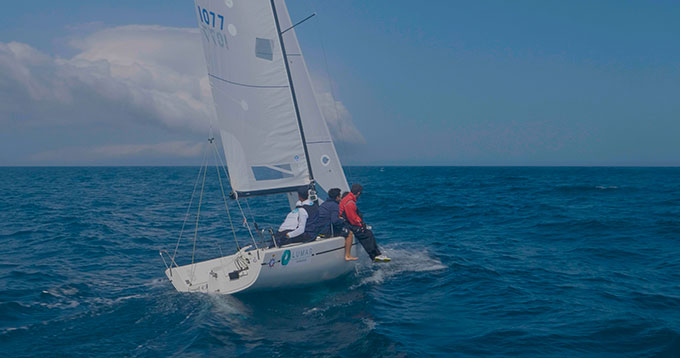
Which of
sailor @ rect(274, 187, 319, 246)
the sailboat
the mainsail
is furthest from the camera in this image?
the mainsail

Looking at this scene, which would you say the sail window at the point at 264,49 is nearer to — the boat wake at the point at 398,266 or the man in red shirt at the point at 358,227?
the man in red shirt at the point at 358,227

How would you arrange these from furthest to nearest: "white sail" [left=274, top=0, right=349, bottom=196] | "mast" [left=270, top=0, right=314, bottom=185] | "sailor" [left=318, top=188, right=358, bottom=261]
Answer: "white sail" [left=274, top=0, right=349, bottom=196] → "mast" [left=270, top=0, right=314, bottom=185] → "sailor" [left=318, top=188, right=358, bottom=261]

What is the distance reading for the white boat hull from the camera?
7750mm

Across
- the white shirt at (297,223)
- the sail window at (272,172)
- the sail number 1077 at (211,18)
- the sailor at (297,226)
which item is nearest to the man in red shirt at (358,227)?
the sailor at (297,226)

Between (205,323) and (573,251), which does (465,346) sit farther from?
(573,251)

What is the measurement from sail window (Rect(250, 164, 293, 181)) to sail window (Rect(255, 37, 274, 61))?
2259mm

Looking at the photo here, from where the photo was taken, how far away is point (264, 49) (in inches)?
365

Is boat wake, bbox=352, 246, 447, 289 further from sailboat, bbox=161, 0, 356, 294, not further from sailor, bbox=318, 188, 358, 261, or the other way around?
sailor, bbox=318, 188, 358, 261

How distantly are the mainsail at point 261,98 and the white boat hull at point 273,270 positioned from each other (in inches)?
71.4

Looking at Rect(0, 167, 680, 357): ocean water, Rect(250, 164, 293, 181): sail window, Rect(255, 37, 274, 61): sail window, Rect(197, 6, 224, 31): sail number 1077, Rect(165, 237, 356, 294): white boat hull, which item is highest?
Rect(197, 6, 224, 31): sail number 1077

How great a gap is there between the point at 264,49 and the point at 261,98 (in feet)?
3.31

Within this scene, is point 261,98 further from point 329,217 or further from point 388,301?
point 388,301

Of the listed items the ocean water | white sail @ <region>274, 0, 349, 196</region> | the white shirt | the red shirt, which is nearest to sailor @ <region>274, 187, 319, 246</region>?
the white shirt

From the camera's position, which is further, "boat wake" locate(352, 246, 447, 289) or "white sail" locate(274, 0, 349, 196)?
"white sail" locate(274, 0, 349, 196)
